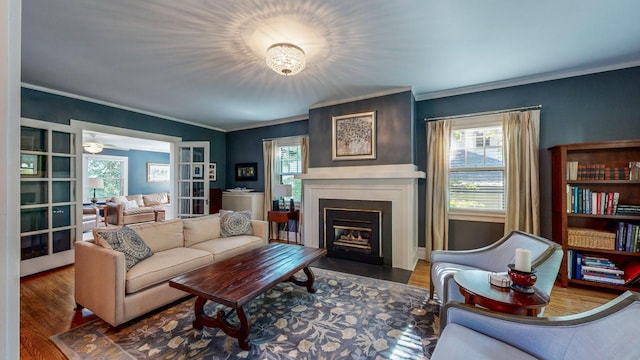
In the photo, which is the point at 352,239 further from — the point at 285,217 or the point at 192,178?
the point at 192,178

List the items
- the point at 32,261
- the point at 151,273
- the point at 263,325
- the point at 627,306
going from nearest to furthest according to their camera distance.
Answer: the point at 627,306
the point at 263,325
the point at 151,273
the point at 32,261

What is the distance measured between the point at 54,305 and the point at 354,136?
382 cm

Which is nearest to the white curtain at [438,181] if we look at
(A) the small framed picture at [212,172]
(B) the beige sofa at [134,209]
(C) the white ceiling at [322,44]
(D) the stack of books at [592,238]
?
(C) the white ceiling at [322,44]

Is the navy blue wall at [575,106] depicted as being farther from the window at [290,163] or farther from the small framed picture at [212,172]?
the small framed picture at [212,172]

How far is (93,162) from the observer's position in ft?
24.8

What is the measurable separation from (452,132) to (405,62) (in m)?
1.43

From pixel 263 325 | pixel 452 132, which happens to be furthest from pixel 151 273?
pixel 452 132

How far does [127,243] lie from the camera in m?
2.43

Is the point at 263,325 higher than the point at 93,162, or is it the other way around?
the point at 93,162

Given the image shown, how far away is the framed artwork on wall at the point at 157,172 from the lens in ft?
28.6

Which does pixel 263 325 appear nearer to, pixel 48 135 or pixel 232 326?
pixel 232 326

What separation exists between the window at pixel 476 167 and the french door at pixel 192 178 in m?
4.38

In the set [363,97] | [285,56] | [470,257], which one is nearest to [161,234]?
[285,56]

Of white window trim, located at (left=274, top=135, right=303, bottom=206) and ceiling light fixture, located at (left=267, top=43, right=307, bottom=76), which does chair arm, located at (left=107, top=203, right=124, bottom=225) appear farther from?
ceiling light fixture, located at (left=267, top=43, right=307, bottom=76)
